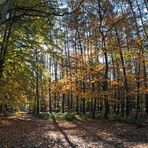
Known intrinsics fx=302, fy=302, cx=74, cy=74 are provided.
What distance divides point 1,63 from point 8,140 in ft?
27.7

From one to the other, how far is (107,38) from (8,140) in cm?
1626

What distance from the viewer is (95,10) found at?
2770 cm

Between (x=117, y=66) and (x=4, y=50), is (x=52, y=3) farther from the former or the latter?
(x=117, y=66)

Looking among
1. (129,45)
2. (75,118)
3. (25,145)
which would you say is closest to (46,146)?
(25,145)

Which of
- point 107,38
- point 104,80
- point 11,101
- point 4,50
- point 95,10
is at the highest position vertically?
point 95,10

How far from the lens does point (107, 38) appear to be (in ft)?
89.2

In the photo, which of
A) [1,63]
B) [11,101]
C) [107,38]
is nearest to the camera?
[1,63]

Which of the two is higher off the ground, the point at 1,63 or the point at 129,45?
the point at 129,45

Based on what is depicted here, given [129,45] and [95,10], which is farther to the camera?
[95,10]

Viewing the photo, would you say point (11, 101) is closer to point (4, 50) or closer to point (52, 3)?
point (4, 50)

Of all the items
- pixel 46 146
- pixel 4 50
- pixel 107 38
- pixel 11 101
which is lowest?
pixel 46 146

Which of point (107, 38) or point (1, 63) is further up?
point (107, 38)

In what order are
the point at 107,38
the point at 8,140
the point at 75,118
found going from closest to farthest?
the point at 8,140, the point at 107,38, the point at 75,118

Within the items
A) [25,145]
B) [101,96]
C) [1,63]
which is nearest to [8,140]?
[25,145]
